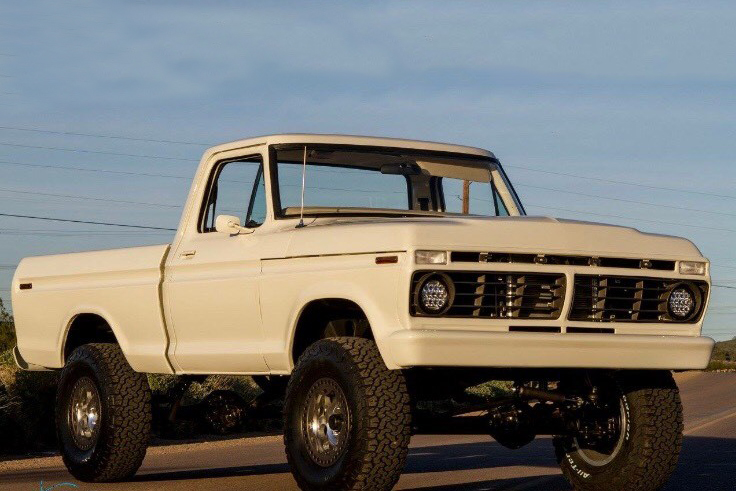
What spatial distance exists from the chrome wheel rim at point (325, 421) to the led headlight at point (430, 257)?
0.94 m

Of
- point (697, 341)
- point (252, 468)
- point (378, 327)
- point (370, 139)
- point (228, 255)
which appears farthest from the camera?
point (252, 468)

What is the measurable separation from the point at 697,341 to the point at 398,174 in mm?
2642

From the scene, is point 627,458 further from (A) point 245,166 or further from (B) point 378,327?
(A) point 245,166

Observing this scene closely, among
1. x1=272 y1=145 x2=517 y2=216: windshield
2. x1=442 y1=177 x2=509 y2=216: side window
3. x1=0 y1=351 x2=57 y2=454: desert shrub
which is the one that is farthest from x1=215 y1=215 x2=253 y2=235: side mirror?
x1=0 y1=351 x2=57 y2=454: desert shrub

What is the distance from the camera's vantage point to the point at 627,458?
9055mm

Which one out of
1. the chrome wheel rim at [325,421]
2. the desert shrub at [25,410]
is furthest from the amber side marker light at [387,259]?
the desert shrub at [25,410]

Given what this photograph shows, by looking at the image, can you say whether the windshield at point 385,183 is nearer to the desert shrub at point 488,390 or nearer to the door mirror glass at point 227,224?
the door mirror glass at point 227,224

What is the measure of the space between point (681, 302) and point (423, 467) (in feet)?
14.8

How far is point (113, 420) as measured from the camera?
10.4m

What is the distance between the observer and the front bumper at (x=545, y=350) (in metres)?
7.64

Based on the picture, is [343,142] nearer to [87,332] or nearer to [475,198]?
[475,198]

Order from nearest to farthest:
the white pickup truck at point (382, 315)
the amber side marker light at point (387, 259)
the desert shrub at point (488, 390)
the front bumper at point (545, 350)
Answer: the front bumper at point (545, 350), the amber side marker light at point (387, 259), the white pickup truck at point (382, 315), the desert shrub at point (488, 390)

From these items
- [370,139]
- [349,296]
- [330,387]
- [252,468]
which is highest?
[370,139]

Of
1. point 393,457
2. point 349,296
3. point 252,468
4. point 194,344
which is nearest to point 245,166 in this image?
point 194,344
